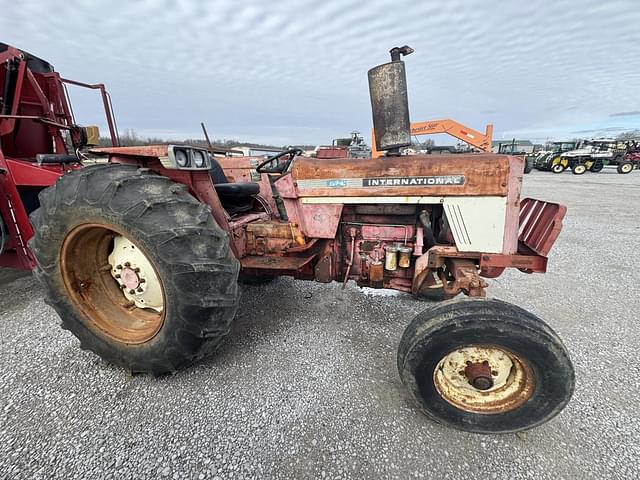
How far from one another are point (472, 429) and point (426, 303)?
1.37 m

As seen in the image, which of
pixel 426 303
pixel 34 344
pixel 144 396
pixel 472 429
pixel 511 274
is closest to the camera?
pixel 472 429

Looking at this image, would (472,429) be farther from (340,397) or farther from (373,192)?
(373,192)

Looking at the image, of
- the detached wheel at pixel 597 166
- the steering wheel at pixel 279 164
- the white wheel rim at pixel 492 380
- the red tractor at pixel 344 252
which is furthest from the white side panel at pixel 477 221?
the detached wheel at pixel 597 166

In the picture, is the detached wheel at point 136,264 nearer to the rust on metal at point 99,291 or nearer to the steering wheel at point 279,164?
the rust on metal at point 99,291

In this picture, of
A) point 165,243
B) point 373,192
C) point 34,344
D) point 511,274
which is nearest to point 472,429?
point 373,192

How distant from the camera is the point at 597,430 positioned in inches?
62.4

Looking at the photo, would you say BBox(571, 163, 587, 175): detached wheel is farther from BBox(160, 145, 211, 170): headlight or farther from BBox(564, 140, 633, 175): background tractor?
BBox(160, 145, 211, 170): headlight

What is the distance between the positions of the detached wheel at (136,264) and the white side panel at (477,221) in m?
1.28

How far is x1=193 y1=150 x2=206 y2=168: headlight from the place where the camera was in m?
1.96

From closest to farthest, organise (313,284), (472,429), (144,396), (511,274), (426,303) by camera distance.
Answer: (472,429) → (144,396) → (426,303) → (313,284) → (511,274)

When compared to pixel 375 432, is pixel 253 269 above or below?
above

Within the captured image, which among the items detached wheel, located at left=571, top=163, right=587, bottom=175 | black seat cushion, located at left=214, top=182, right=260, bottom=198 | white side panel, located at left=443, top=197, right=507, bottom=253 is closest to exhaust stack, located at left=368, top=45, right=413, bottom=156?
white side panel, located at left=443, top=197, right=507, bottom=253

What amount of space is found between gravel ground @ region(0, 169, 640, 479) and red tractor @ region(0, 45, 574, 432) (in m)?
0.17

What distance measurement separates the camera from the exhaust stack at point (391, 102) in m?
1.70
